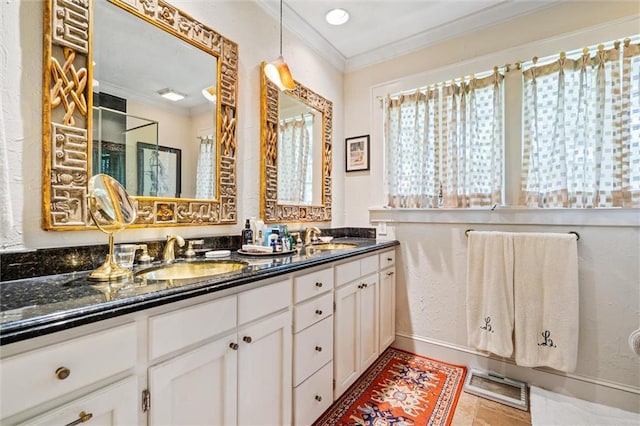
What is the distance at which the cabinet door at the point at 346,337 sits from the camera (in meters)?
1.59

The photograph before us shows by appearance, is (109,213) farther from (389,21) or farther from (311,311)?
(389,21)

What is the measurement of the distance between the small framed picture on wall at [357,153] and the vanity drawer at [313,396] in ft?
5.59

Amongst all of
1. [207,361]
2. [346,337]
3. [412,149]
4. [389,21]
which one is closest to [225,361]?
[207,361]

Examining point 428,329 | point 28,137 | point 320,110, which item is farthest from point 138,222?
point 428,329

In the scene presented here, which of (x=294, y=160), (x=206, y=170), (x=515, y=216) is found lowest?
(x=515, y=216)

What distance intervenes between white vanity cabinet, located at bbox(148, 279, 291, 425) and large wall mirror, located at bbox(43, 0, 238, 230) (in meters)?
0.63

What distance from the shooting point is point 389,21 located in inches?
84.6

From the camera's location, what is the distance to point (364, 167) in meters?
2.63

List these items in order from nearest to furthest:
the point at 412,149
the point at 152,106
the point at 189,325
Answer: the point at 189,325
the point at 152,106
the point at 412,149

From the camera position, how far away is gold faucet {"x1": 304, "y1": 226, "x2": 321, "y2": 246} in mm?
2160

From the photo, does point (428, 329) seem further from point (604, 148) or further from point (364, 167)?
point (604, 148)

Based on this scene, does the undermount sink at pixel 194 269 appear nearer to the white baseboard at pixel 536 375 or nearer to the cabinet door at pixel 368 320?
the cabinet door at pixel 368 320

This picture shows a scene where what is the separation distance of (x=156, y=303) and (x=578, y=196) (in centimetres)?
230

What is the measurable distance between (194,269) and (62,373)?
0.71 m
